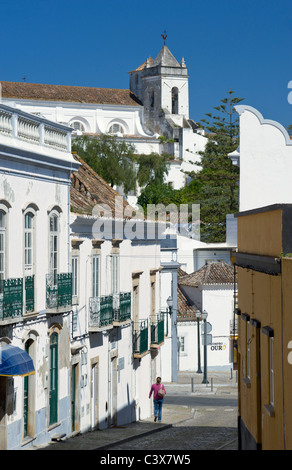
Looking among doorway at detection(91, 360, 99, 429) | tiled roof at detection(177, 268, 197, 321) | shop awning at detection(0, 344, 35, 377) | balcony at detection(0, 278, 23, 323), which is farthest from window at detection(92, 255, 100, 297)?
tiled roof at detection(177, 268, 197, 321)

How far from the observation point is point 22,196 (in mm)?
17578

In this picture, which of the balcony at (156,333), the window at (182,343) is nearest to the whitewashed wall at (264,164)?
the balcony at (156,333)

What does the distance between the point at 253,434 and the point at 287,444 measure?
10.6ft

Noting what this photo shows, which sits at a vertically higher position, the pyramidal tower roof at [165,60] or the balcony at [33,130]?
the pyramidal tower roof at [165,60]

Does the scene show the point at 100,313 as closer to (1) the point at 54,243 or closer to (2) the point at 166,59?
(1) the point at 54,243

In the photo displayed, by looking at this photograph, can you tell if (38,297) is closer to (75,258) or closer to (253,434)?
(75,258)

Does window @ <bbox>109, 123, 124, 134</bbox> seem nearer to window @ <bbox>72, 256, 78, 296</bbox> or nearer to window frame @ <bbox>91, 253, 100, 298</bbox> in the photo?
window frame @ <bbox>91, 253, 100, 298</bbox>

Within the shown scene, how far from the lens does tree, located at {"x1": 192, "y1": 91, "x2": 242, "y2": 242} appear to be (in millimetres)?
70750

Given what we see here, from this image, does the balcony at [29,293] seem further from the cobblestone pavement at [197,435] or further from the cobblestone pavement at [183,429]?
the cobblestone pavement at [197,435]

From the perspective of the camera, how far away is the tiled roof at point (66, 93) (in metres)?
94.9

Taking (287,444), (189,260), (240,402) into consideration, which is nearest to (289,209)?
(287,444)

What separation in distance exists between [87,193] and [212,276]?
783 inches

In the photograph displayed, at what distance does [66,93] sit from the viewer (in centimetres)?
10019

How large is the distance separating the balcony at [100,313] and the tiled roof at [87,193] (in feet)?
6.45
